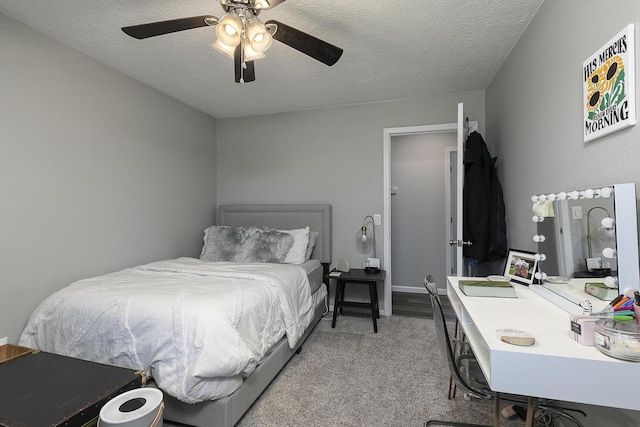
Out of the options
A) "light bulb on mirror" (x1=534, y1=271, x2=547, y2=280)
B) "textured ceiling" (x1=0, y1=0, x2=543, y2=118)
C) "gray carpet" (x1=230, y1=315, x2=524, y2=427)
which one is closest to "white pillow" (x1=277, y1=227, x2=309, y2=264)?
"gray carpet" (x1=230, y1=315, x2=524, y2=427)

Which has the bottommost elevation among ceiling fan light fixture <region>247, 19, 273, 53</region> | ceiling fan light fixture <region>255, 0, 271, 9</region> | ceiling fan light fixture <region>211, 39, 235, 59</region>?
ceiling fan light fixture <region>211, 39, 235, 59</region>

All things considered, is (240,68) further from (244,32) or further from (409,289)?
(409,289)

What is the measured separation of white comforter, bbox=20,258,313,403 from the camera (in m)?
1.58

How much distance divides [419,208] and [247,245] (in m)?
2.62

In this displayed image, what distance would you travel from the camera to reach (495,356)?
928 mm

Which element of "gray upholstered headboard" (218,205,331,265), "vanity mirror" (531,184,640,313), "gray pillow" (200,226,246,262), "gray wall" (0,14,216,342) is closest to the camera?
"vanity mirror" (531,184,640,313)

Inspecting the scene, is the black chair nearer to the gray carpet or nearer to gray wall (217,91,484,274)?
the gray carpet

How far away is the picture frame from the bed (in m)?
1.54

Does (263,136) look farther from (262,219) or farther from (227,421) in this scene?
(227,421)

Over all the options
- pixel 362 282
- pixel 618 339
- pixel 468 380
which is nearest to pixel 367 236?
pixel 362 282

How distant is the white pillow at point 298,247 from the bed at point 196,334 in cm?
65

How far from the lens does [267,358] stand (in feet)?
6.77

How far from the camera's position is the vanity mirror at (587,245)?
42.4 inches

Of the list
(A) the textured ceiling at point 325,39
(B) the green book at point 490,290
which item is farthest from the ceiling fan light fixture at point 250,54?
(B) the green book at point 490,290
